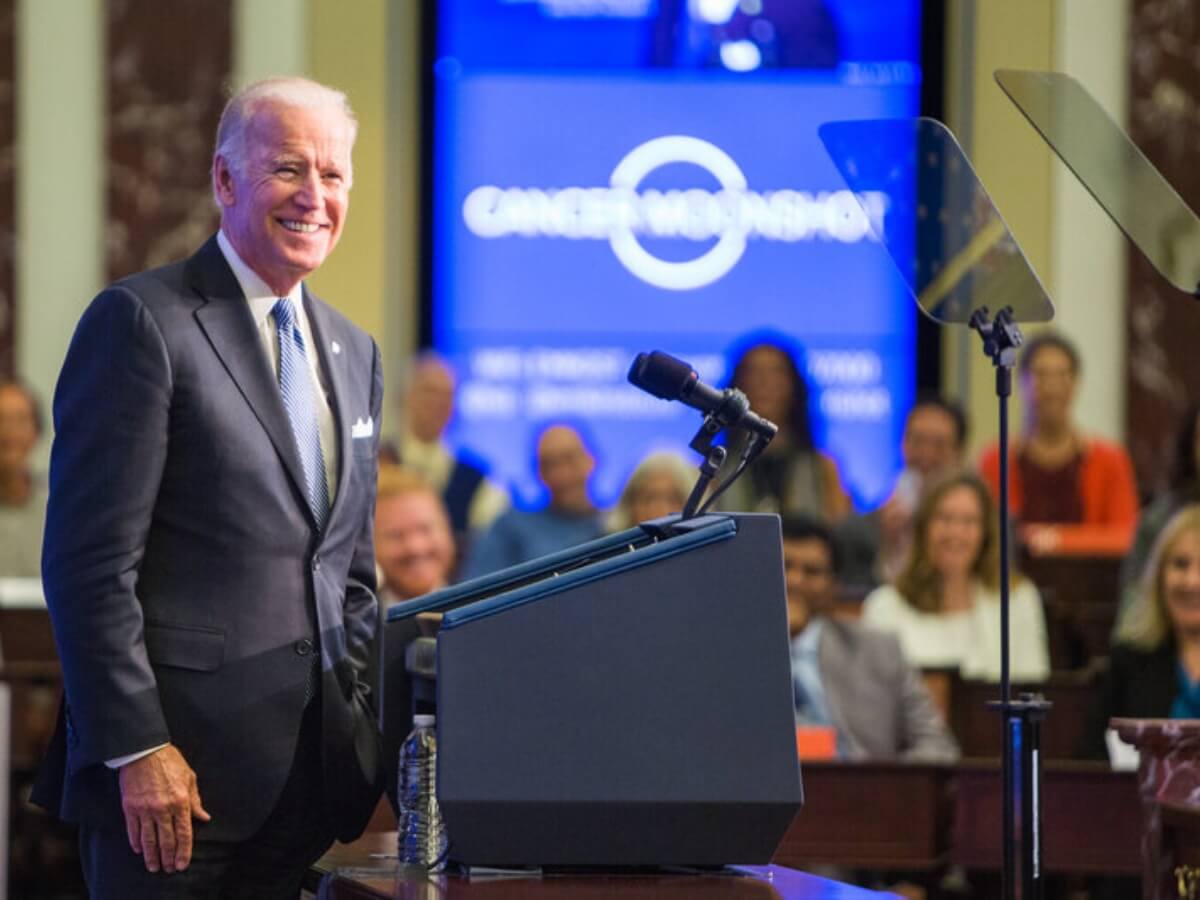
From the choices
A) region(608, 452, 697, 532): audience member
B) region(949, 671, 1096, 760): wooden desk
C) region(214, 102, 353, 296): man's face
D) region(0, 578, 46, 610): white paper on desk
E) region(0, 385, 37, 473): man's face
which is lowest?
region(949, 671, 1096, 760): wooden desk

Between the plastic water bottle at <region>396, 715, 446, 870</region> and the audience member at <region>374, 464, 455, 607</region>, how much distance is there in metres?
2.60

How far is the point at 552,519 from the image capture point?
6.56 meters

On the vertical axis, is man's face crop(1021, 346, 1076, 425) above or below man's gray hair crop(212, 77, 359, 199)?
below

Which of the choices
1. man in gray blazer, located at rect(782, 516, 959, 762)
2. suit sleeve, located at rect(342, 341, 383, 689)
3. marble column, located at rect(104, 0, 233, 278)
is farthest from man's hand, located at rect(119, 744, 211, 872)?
marble column, located at rect(104, 0, 233, 278)

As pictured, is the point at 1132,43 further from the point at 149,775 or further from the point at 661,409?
the point at 149,775

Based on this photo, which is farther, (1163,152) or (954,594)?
(1163,152)

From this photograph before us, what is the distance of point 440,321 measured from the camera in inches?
365

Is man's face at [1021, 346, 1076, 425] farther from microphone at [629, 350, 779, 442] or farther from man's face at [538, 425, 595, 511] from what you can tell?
microphone at [629, 350, 779, 442]

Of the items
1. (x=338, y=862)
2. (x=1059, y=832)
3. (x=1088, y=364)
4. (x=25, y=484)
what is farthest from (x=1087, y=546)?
(x=338, y=862)

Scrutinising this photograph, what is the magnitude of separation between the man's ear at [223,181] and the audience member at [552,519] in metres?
3.66

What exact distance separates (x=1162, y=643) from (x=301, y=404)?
312 centimetres

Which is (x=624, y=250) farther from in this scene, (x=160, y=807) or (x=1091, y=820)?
(x=160, y=807)

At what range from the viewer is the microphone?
8.05ft

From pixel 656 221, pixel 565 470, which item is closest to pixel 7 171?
pixel 656 221
